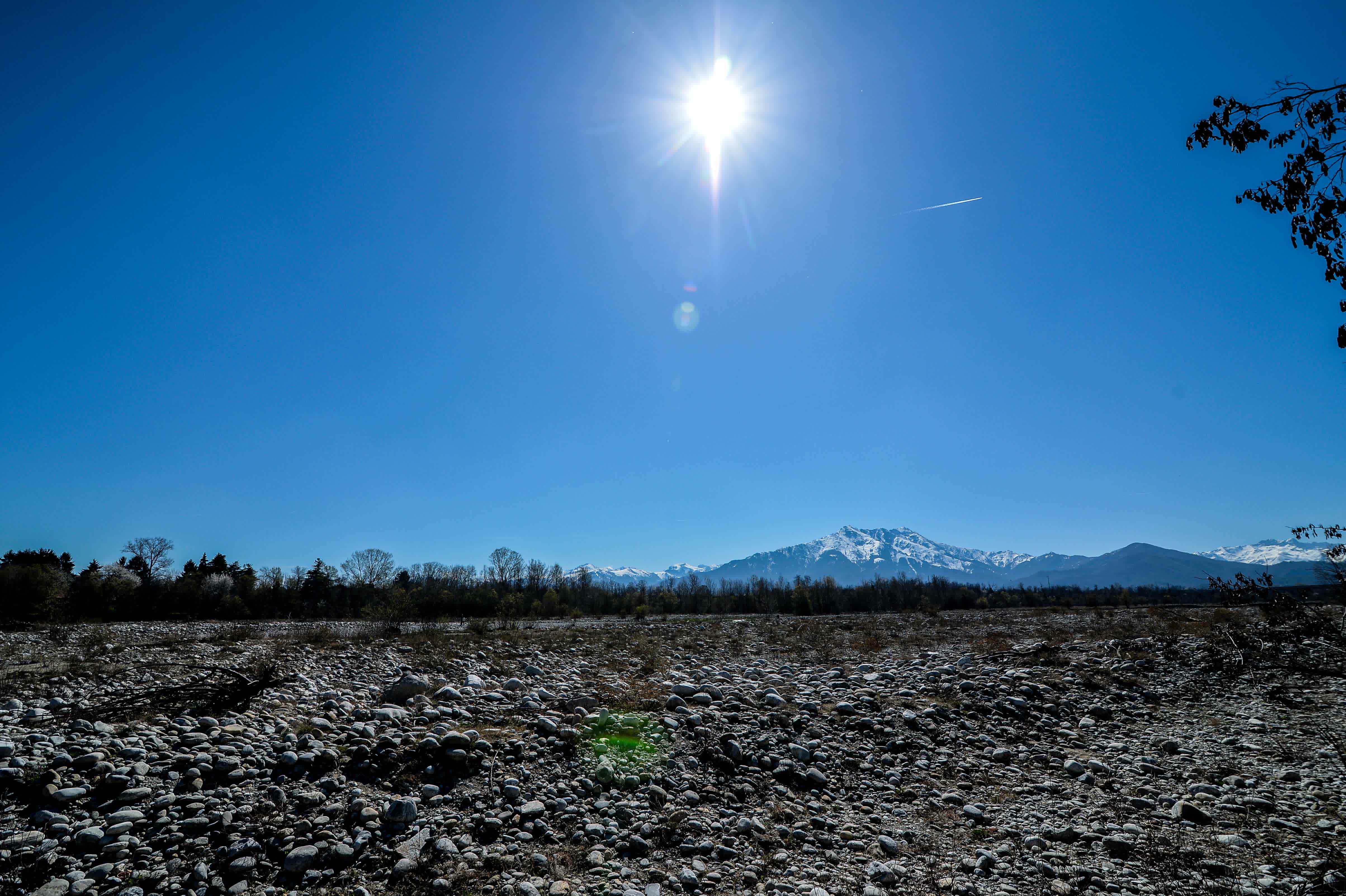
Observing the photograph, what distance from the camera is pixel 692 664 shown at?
17.6 meters

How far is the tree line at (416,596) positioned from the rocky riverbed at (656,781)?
2434 centimetres

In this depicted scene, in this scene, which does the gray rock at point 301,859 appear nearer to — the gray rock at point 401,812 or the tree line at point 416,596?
the gray rock at point 401,812

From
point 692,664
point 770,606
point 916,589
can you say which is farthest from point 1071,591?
point 692,664

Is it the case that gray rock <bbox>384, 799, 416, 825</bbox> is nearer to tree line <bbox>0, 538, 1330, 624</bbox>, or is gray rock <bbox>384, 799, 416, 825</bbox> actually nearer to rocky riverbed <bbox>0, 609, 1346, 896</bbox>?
rocky riverbed <bbox>0, 609, 1346, 896</bbox>

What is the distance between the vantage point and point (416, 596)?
58125 mm

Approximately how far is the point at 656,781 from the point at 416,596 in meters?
58.7

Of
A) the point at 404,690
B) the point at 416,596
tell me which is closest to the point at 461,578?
the point at 416,596

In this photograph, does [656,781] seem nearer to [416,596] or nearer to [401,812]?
[401,812]

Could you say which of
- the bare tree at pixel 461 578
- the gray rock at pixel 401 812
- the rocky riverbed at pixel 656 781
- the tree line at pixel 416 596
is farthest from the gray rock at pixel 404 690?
the bare tree at pixel 461 578

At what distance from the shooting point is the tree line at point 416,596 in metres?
41.2

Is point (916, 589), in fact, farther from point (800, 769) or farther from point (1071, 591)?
point (800, 769)

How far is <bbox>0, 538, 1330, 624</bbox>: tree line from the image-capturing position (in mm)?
41156

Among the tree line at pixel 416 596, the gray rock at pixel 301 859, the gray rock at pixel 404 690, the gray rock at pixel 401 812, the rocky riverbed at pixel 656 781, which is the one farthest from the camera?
the tree line at pixel 416 596

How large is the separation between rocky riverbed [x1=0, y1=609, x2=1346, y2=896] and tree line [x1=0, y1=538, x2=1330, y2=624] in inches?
958
